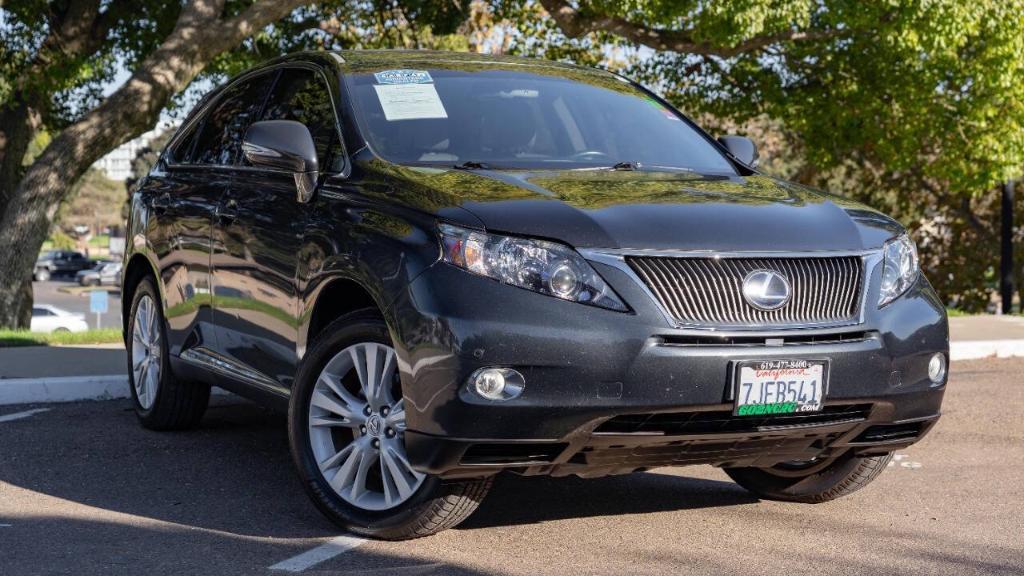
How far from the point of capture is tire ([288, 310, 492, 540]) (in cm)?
463

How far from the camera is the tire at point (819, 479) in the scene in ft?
17.9

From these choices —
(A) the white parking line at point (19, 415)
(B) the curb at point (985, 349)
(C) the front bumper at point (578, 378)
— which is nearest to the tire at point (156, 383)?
(A) the white parking line at point (19, 415)

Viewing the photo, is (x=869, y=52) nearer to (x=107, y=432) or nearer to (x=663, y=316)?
(x=107, y=432)

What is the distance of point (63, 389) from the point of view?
8367 mm

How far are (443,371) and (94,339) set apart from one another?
764 centimetres

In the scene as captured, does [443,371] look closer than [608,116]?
Yes

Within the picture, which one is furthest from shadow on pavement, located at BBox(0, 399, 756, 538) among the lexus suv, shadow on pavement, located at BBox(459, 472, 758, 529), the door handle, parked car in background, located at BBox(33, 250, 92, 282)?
parked car in background, located at BBox(33, 250, 92, 282)

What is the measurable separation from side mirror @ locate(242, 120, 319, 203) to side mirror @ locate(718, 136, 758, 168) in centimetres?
194

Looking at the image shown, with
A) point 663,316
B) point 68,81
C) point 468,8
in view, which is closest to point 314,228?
point 663,316

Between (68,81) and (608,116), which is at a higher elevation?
(608,116)

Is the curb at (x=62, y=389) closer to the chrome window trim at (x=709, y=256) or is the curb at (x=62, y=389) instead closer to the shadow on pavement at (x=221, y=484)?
the shadow on pavement at (x=221, y=484)

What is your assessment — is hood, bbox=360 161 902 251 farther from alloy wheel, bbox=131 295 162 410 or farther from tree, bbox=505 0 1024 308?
tree, bbox=505 0 1024 308

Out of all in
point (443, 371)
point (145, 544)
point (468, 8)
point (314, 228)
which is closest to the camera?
point (443, 371)

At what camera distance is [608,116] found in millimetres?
6055
